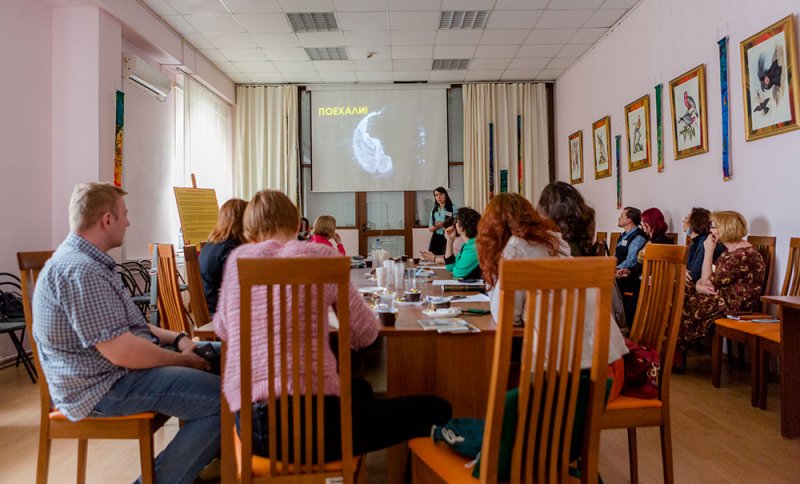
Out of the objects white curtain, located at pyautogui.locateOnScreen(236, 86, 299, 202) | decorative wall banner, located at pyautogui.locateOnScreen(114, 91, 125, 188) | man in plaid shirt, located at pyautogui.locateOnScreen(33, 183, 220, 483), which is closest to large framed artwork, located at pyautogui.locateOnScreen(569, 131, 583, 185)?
white curtain, located at pyautogui.locateOnScreen(236, 86, 299, 202)

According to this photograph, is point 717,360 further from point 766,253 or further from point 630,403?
point 630,403

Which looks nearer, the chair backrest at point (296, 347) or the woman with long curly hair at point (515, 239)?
the chair backrest at point (296, 347)

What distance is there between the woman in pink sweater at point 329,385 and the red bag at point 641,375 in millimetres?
716

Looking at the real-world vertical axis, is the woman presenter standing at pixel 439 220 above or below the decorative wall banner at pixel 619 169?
below

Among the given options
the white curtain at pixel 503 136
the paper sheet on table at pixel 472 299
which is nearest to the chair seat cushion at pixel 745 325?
the paper sheet on table at pixel 472 299

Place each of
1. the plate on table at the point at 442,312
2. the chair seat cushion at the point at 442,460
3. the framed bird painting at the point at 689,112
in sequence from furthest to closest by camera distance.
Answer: the framed bird painting at the point at 689,112, the plate on table at the point at 442,312, the chair seat cushion at the point at 442,460

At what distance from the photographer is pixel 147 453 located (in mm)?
1653

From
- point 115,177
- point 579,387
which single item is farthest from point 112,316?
point 115,177

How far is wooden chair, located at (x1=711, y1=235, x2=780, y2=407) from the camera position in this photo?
2988 mm

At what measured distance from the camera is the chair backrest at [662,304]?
1.89m

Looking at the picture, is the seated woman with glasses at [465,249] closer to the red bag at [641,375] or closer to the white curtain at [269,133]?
the red bag at [641,375]

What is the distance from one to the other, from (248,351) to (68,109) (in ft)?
15.0

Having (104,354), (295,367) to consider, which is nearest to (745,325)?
(295,367)

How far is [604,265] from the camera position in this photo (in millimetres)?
1229
